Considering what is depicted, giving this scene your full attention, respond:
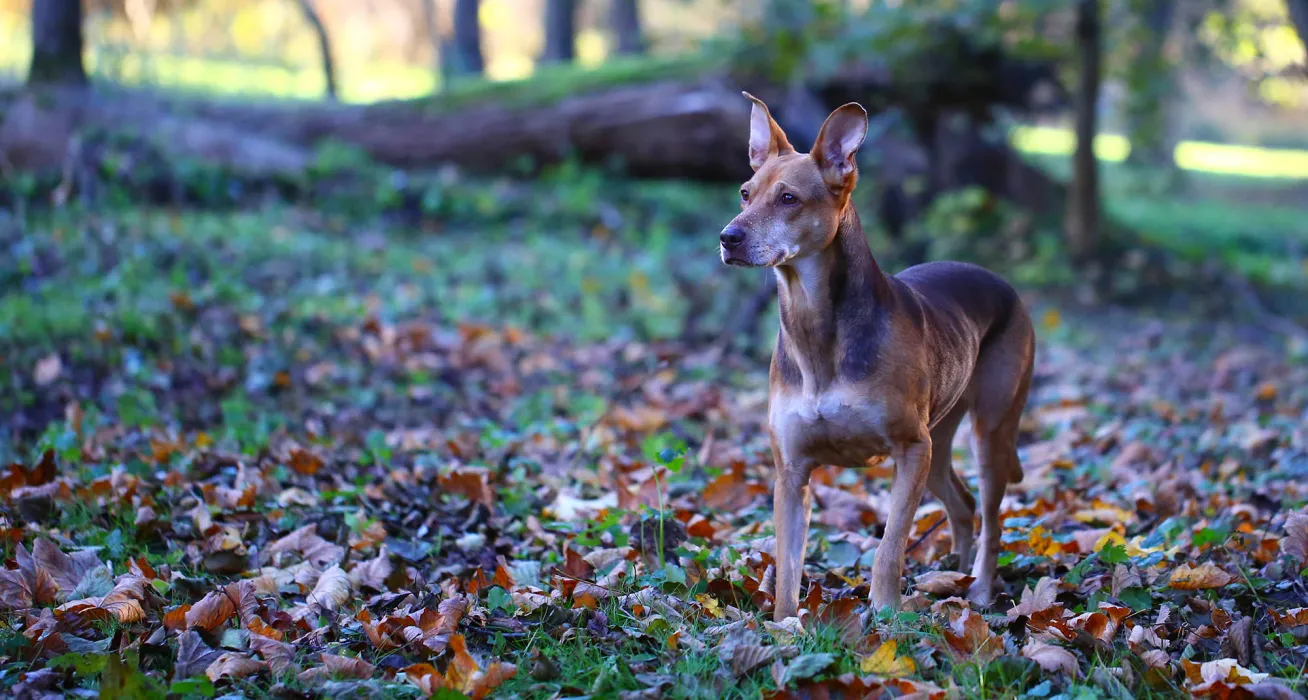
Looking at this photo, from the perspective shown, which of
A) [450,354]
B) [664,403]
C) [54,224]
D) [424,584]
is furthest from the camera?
[54,224]

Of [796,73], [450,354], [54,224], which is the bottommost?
[450,354]

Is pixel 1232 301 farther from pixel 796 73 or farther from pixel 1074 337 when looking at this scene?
pixel 796 73

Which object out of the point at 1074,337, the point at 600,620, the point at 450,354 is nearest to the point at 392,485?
the point at 600,620

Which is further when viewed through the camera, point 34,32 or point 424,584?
point 34,32

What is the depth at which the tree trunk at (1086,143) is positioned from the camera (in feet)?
45.0

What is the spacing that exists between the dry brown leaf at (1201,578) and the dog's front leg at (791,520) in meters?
1.50

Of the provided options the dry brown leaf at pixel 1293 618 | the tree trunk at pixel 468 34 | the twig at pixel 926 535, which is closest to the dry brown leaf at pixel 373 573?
the twig at pixel 926 535

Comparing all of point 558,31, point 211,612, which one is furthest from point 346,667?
A: point 558,31

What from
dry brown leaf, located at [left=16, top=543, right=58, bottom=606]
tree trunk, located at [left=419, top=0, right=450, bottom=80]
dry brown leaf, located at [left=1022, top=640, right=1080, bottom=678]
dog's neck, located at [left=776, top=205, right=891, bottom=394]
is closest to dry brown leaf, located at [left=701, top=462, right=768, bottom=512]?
dog's neck, located at [left=776, top=205, right=891, bottom=394]

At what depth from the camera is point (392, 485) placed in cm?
601

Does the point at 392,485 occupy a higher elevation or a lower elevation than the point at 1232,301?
higher

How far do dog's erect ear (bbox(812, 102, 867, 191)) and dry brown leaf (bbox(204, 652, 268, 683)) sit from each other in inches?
103

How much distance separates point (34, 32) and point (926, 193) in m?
11.4

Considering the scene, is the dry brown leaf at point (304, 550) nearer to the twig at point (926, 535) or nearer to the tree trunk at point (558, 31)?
the twig at point (926, 535)
